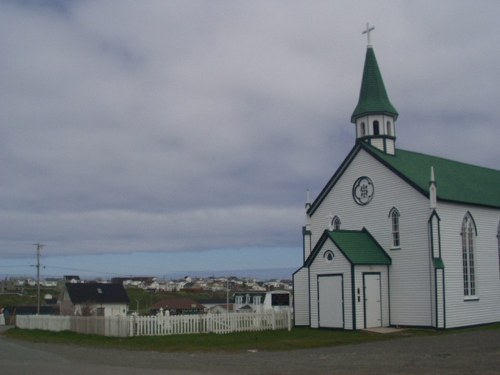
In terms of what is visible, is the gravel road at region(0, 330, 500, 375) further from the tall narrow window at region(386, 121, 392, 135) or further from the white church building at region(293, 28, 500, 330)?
the tall narrow window at region(386, 121, 392, 135)

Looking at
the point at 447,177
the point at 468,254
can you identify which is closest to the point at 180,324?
the point at 468,254

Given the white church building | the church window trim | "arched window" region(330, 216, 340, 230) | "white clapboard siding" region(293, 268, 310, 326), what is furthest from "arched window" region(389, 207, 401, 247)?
"white clapboard siding" region(293, 268, 310, 326)

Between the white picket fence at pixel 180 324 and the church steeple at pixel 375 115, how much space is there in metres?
10.9

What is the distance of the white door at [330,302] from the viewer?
31109 millimetres

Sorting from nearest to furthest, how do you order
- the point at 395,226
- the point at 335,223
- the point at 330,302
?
the point at 330,302 < the point at 395,226 < the point at 335,223

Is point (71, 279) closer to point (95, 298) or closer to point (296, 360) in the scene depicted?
point (95, 298)

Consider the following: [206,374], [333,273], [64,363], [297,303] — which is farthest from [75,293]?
[206,374]

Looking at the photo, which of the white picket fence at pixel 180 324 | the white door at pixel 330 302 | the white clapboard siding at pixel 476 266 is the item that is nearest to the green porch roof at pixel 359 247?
the white door at pixel 330 302

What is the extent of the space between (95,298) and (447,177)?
183 feet

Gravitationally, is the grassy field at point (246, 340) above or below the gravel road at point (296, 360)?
below

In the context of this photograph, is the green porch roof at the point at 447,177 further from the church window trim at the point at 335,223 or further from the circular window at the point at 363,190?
the church window trim at the point at 335,223

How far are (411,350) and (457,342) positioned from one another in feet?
10.7

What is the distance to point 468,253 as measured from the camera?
107ft

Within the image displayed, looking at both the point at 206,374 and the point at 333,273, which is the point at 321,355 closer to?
the point at 206,374
